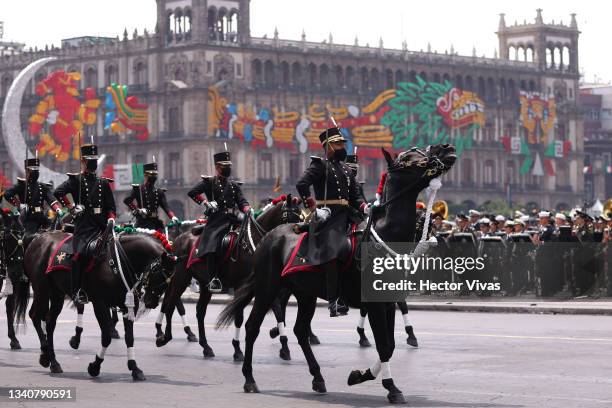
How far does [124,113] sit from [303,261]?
99223mm

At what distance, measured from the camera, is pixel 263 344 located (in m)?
21.7

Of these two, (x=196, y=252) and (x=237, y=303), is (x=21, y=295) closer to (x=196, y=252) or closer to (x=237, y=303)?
(x=196, y=252)

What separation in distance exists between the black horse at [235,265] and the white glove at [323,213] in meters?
3.74

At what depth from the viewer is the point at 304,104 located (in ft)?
396

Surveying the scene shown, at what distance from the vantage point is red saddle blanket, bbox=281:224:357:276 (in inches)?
626

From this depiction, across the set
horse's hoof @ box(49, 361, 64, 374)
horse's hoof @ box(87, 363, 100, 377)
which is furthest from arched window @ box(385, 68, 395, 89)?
horse's hoof @ box(87, 363, 100, 377)

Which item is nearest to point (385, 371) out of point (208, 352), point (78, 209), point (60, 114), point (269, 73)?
point (78, 209)

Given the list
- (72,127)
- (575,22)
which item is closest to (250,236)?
(72,127)

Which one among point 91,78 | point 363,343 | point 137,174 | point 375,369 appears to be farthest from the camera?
point 91,78

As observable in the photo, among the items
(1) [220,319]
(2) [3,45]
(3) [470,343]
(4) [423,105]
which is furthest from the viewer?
(2) [3,45]

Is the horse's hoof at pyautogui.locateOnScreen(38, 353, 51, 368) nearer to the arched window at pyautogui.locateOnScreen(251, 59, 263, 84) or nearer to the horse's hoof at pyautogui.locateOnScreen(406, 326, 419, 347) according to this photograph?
the horse's hoof at pyautogui.locateOnScreen(406, 326, 419, 347)

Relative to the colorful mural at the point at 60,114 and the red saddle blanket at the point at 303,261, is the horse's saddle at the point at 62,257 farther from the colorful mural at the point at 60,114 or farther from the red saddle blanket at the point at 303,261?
the colorful mural at the point at 60,114

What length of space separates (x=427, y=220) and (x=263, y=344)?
6684 mm

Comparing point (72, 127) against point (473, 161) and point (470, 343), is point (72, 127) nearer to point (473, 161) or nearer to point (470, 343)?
point (473, 161)
